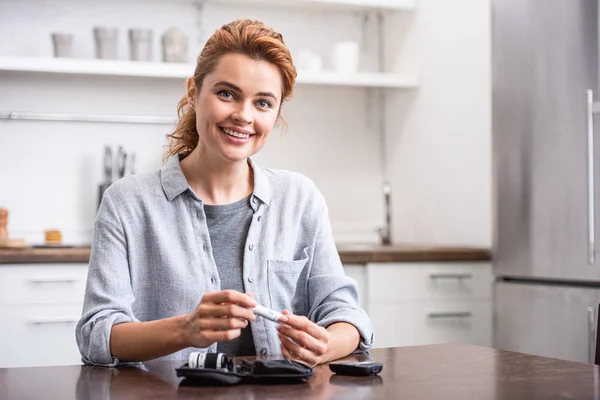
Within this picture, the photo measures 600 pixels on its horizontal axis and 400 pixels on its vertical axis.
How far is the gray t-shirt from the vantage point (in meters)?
1.76

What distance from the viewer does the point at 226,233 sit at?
1.81m

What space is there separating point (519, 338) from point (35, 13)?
2.21 m

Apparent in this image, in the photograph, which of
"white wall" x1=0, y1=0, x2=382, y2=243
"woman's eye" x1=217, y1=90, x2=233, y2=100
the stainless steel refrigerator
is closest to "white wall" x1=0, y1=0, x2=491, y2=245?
"white wall" x1=0, y1=0, x2=382, y2=243

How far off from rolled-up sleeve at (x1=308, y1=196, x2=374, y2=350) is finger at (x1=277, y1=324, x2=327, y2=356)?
23 centimetres

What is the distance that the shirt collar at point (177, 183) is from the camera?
1767mm

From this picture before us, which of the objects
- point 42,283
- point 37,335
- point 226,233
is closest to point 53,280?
point 42,283

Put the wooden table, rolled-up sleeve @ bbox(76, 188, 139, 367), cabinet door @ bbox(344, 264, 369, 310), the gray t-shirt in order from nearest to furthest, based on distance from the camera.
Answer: the wooden table
rolled-up sleeve @ bbox(76, 188, 139, 367)
the gray t-shirt
cabinet door @ bbox(344, 264, 369, 310)

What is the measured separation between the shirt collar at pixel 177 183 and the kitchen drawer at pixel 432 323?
1319 mm

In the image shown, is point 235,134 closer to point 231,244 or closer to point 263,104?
point 263,104

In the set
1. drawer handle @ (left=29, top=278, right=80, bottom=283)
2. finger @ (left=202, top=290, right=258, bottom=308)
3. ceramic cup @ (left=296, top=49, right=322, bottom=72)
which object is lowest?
drawer handle @ (left=29, top=278, right=80, bottom=283)

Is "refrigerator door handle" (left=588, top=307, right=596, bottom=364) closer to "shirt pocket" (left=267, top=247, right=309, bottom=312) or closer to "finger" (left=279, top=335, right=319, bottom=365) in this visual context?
"shirt pocket" (left=267, top=247, right=309, bottom=312)

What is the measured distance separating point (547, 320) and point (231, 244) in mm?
1298

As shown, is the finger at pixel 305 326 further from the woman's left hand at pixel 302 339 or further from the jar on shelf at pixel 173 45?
the jar on shelf at pixel 173 45

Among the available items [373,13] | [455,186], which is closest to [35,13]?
[373,13]
